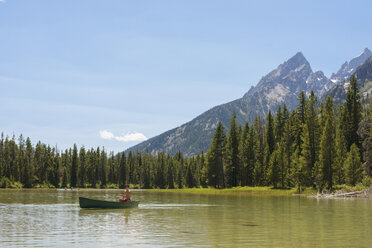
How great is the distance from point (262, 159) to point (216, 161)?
46.4 ft

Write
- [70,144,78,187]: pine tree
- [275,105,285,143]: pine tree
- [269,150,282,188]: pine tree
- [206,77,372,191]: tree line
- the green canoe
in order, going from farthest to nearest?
[70,144,78,187]: pine tree
[275,105,285,143]: pine tree
[269,150,282,188]: pine tree
[206,77,372,191]: tree line
the green canoe

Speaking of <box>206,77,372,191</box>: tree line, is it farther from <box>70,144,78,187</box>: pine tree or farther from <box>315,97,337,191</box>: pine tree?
<box>70,144,78,187</box>: pine tree

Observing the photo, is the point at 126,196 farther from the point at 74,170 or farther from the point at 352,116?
the point at 74,170

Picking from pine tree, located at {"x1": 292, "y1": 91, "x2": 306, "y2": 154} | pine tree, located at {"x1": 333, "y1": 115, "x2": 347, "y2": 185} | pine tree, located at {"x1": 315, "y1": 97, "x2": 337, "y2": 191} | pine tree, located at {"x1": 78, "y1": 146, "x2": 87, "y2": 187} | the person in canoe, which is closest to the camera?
the person in canoe

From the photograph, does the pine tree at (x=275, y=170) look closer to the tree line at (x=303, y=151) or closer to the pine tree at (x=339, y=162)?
the tree line at (x=303, y=151)

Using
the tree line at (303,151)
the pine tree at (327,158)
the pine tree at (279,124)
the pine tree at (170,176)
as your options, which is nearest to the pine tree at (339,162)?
the tree line at (303,151)

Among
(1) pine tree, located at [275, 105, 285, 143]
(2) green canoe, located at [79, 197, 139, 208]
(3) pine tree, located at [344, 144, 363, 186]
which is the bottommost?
(2) green canoe, located at [79, 197, 139, 208]

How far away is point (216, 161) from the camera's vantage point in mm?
118750

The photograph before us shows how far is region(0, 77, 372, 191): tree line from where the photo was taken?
266 feet

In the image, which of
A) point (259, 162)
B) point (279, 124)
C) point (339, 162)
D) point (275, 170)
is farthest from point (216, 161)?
point (339, 162)

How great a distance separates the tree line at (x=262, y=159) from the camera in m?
81.0

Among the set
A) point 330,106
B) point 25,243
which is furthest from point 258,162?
A: point 25,243

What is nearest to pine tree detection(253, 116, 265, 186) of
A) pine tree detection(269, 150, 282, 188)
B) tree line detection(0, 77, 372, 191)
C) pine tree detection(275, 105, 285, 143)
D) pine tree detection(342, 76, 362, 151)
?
tree line detection(0, 77, 372, 191)

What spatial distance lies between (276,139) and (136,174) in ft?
327
